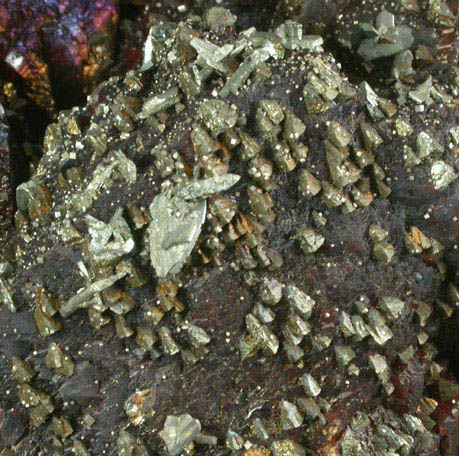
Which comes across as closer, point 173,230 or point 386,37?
point 173,230

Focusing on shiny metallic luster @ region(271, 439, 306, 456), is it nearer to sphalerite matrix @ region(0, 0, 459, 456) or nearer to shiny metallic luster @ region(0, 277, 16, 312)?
sphalerite matrix @ region(0, 0, 459, 456)

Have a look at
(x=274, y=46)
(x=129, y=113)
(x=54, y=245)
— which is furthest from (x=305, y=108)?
(x=54, y=245)

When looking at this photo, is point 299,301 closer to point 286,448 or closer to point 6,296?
point 286,448

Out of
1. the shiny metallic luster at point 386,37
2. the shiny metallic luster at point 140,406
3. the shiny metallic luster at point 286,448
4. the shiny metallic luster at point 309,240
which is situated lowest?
the shiny metallic luster at point 286,448

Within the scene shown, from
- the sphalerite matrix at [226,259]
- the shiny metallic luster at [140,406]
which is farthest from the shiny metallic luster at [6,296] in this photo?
the shiny metallic luster at [140,406]

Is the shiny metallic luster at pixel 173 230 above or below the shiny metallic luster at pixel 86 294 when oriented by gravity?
above

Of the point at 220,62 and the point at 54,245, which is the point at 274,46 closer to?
the point at 220,62

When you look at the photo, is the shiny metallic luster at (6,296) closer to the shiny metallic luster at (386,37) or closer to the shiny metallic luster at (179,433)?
the shiny metallic luster at (179,433)

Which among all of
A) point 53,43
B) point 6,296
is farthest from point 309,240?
point 53,43

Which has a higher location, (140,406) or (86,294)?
(86,294)
